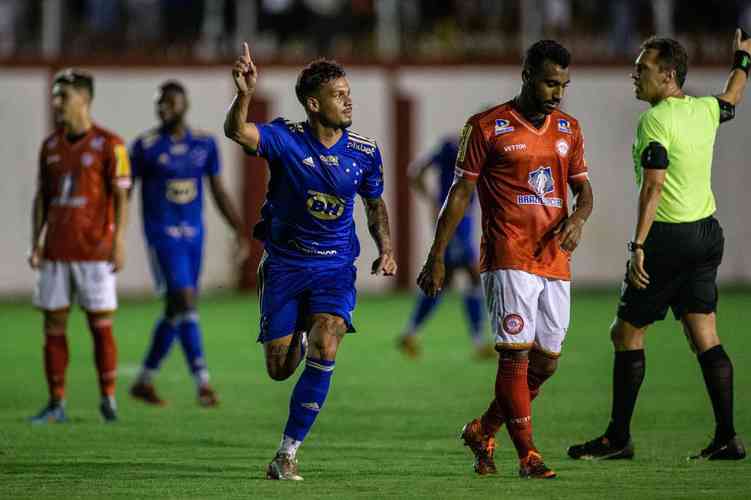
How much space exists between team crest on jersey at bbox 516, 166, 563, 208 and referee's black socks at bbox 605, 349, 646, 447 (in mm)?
1244

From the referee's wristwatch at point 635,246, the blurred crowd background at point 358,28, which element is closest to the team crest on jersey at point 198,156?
the referee's wristwatch at point 635,246

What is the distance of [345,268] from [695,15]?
19.0 meters

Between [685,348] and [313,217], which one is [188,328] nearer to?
[313,217]

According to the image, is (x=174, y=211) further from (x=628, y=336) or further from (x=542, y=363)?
(x=542, y=363)

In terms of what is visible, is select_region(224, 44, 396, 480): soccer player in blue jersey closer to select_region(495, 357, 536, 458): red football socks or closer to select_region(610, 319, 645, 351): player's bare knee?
select_region(495, 357, 536, 458): red football socks

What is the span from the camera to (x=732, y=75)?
8969mm

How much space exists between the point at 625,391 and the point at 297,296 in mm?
2011

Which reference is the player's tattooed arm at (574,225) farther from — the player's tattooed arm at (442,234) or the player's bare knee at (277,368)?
the player's bare knee at (277,368)

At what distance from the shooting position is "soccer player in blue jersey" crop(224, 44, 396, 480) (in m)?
8.23

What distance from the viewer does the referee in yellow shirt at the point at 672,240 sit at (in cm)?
856

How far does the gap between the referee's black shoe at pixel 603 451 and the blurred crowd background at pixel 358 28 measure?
17.0 m

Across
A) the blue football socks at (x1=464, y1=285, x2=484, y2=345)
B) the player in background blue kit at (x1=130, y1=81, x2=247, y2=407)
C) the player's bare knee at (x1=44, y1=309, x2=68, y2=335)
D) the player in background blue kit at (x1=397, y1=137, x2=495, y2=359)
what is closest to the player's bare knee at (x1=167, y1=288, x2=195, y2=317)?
the player in background blue kit at (x1=130, y1=81, x2=247, y2=407)

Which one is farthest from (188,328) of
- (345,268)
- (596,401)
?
(345,268)

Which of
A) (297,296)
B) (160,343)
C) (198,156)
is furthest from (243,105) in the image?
(160,343)
